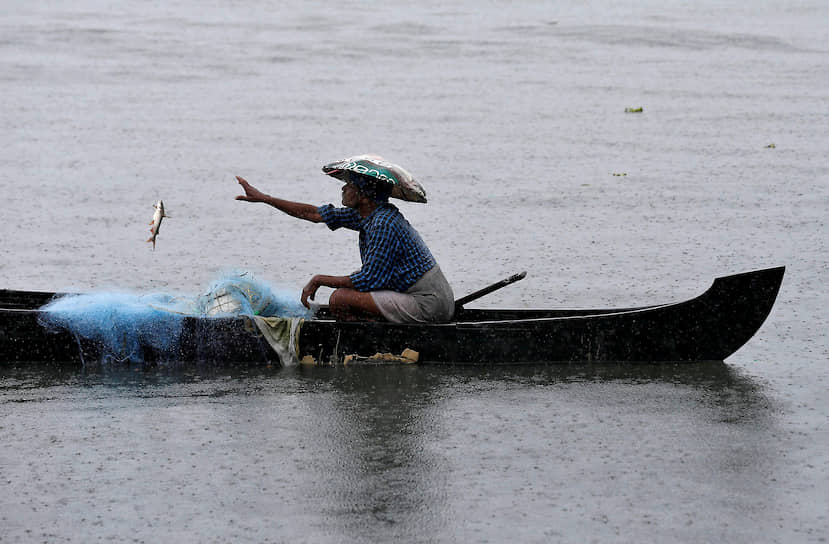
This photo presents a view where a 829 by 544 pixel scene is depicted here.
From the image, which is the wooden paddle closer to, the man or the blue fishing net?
the man

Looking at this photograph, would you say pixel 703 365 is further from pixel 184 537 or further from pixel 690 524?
pixel 184 537

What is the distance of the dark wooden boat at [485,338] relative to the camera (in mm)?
8414

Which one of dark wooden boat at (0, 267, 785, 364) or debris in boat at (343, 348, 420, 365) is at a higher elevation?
dark wooden boat at (0, 267, 785, 364)

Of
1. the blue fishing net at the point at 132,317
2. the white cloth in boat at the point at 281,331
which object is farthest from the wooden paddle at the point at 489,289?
the blue fishing net at the point at 132,317

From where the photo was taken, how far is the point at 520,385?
26.9ft

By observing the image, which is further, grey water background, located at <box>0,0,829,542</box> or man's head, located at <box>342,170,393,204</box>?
man's head, located at <box>342,170,393,204</box>

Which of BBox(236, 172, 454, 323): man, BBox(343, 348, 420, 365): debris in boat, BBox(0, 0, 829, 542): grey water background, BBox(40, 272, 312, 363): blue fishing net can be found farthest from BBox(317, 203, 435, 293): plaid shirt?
BBox(40, 272, 312, 363): blue fishing net

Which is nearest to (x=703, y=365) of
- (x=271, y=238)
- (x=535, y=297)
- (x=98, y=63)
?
(x=535, y=297)

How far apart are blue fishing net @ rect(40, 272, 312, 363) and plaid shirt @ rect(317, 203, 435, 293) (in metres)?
0.82

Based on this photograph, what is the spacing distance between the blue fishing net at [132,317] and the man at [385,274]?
0.49 metres

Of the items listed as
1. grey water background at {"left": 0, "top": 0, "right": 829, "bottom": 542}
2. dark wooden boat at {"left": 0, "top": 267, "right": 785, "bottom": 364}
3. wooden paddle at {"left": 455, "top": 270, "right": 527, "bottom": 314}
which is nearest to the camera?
grey water background at {"left": 0, "top": 0, "right": 829, "bottom": 542}

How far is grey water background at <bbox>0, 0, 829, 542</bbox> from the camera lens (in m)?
6.30

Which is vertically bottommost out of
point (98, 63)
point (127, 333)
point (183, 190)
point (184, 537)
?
point (184, 537)

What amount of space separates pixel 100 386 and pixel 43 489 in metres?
1.77
